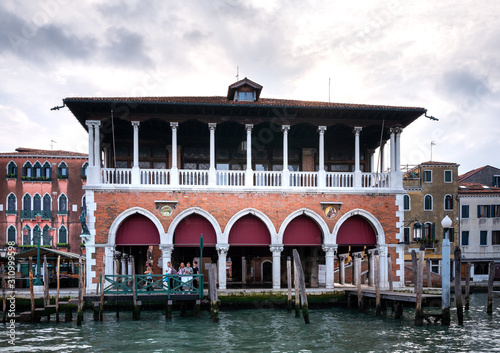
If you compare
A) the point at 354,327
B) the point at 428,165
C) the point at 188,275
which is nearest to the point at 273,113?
the point at 188,275

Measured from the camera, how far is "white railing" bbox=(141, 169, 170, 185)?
59.5 feet

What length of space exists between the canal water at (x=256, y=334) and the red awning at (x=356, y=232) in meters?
2.93

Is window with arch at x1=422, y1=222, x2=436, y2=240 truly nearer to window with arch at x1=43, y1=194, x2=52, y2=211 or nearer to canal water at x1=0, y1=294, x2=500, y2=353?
canal water at x1=0, y1=294, x2=500, y2=353

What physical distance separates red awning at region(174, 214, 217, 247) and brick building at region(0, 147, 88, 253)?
1578cm

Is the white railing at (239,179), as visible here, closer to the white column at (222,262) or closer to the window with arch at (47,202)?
the white column at (222,262)

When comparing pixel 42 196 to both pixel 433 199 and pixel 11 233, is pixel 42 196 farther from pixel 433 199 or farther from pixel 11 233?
pixel 433 199

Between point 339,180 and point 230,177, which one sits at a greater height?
point 230,177

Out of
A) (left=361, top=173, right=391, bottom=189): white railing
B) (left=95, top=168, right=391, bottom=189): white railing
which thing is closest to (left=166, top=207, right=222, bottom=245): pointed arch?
(left=95, top=168, right=391, bottom=189): white railing

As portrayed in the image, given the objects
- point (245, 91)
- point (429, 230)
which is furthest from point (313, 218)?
point (429, 230)

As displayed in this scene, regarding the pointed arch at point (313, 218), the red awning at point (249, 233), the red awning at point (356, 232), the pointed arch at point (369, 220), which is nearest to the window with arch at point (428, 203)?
the red awning at point (356, 232)

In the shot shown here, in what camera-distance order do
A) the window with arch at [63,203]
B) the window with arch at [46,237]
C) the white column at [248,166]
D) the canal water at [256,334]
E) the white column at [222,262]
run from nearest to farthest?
the canal water at [256,334], the white column at [222,262], the white column at [248,166], the window with arch at [46,237], the window with arch at [63,203]

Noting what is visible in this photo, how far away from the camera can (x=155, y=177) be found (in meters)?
18.0

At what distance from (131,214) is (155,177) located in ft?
4.83

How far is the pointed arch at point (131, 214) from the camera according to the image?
17.6 metres
